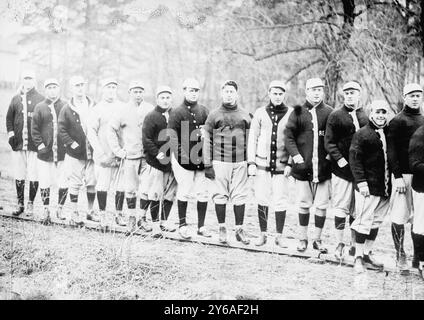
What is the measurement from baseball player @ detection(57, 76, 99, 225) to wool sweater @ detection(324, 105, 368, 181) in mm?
2941

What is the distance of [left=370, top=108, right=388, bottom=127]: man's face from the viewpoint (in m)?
4.48

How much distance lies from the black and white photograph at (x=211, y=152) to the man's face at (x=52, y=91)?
0.05 ft

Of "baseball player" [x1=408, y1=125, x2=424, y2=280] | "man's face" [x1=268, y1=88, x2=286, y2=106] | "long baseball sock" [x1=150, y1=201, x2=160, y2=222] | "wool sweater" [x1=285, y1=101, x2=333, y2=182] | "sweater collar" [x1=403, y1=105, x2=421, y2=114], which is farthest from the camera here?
"long baseball sock" [x1=150, y1=201, x2=160, y2=222]

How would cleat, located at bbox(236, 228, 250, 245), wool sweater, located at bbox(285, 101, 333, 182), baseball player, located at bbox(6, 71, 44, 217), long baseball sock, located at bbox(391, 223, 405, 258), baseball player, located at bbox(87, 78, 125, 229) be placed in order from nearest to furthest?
long baseball sock, located at bbox(391, 223, 405, 258)
wool sweater, located at bbox(285, 101, 333, 182)
cleat, located at bbox(236, 228, 250, 245)
baseball player, located at bbox(87, 78, 125, 229)
baseball player, located at bbox(6, 71, 44, 217)

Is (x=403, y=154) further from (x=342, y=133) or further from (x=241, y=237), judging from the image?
(x=241, y=237)

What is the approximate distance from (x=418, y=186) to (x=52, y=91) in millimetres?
4314

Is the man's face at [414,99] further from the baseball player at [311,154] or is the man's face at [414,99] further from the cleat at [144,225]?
the cleat at [144,225]

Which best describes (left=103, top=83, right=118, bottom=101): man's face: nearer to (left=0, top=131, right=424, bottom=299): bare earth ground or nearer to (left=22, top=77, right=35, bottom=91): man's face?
(left=22, top=77, right=35, bottom=91): man's face

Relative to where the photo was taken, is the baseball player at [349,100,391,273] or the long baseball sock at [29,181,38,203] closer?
the baseball player at [349,100,391,273]

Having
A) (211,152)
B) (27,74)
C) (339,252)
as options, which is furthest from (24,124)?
(339,252)

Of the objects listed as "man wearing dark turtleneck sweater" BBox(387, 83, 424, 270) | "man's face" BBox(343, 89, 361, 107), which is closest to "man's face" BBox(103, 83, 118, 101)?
"man's face" BBox(343, 89, 361, 107)

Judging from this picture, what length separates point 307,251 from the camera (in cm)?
505

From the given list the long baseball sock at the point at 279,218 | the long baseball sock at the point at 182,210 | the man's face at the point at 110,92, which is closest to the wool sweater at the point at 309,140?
the long baseball sock at the point at 279,218
